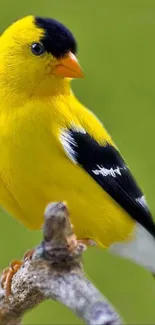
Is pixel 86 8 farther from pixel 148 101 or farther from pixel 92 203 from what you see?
pixel 92 203

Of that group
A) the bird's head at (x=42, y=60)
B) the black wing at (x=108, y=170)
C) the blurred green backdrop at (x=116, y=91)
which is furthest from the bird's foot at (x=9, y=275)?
the blurred green backdrop at (x=116, y=91)

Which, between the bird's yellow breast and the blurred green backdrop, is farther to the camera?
the blurred green backdrop

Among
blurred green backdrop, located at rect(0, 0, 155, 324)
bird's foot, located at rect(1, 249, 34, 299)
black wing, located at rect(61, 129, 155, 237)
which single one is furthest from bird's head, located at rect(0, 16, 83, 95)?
blurred green backdrop, located at rect(0, 0, 155, 324)

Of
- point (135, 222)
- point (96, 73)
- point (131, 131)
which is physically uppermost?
point (96, 73)

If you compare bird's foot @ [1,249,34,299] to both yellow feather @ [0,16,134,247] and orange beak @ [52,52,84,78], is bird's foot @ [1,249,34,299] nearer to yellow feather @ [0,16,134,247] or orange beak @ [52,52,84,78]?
yellow feather @ [0,16,134,247]

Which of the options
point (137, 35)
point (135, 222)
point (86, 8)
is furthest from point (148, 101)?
point (135, 222)

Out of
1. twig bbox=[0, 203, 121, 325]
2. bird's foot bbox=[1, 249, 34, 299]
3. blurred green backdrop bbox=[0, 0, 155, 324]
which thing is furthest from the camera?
blurred green backdrop bbox=[0, 0, 155, 324]

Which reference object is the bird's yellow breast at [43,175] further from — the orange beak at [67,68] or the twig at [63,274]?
the twig at [63,274]
